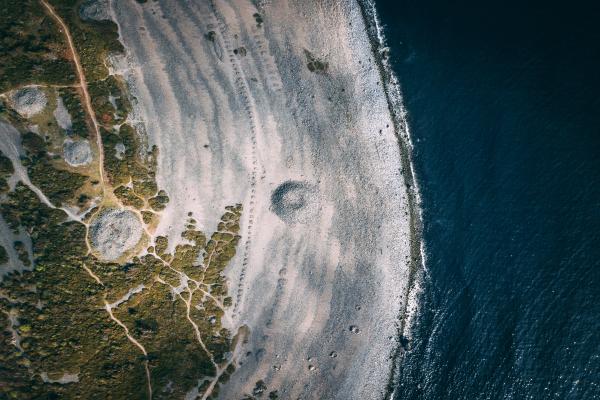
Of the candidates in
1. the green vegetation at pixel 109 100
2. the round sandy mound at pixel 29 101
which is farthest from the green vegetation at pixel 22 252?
the green vegetation at pixel 109 100

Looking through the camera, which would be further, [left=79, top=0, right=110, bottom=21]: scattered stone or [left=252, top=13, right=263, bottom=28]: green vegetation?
[left=252, top=13, right=263, bottom=28]: green vegetation

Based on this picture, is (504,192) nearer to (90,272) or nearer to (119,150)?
(119,150)

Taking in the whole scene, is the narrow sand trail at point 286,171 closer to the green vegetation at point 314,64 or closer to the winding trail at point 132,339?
the green vegetation at point 314,64

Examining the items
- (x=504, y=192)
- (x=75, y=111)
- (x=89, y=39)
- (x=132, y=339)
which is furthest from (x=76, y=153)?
(x=504, y=192)

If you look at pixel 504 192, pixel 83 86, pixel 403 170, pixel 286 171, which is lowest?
pixel 83 86

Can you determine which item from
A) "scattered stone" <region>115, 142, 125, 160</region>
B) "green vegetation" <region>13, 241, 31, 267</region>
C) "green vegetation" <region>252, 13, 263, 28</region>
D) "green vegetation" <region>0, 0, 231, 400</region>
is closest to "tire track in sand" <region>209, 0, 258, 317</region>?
"green vegetation" <region>0, 0, 231, 400</region>

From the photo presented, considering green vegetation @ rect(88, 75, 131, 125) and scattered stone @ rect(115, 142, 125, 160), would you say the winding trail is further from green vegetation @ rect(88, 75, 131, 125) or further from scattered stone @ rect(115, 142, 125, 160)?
green vegetation @ rect(88, 75, 131, 125)
